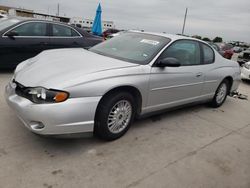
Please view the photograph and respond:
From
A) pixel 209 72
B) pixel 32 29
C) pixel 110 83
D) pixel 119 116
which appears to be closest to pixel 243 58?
pixel 209 72

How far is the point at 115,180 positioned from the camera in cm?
229

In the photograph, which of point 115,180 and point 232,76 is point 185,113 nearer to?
point 232,76

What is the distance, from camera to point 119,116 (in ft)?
9.78

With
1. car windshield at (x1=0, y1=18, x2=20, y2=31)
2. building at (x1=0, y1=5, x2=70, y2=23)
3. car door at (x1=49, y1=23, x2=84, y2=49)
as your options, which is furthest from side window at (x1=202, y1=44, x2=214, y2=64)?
building at (x1=0, y1=5, x2=70, y2=23)

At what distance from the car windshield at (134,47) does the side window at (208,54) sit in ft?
3.56

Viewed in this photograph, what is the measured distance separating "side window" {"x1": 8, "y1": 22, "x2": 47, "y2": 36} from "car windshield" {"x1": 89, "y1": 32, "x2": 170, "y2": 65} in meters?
2.57

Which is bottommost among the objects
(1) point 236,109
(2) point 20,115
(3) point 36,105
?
(1) point 236,109

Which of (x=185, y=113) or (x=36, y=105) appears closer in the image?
(x=36, y=105)

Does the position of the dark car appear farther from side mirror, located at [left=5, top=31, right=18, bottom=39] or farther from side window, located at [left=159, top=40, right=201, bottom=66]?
side window, located at [left=159, top=40, right=201, bottom=66]

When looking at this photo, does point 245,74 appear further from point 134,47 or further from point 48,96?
point 48,96

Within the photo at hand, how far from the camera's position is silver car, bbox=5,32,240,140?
2422mm

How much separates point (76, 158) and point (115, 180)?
56cm

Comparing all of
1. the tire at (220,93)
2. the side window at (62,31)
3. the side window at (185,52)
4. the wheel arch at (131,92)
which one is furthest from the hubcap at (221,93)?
the side window at (62,31)

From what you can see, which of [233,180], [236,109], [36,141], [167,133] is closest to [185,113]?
[167,133]
